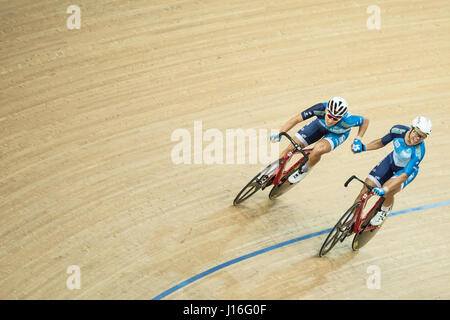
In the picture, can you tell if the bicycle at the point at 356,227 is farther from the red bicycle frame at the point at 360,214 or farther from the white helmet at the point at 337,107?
the white helmet at the point at 337,107

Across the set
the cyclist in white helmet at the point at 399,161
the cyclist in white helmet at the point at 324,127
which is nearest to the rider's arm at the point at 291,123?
the cyclist in white helmet at the point at 324,127

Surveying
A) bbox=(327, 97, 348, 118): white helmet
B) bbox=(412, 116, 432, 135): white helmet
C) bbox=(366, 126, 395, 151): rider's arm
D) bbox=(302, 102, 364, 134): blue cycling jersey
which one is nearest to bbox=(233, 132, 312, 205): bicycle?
bbox=(302, 102, 364, 134): blue cycling jersey

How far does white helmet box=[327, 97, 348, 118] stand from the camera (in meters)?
4.86

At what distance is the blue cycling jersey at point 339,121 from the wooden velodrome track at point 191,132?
32.2 inches

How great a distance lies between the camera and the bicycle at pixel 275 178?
525 cm

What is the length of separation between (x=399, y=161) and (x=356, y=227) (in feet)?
2.16

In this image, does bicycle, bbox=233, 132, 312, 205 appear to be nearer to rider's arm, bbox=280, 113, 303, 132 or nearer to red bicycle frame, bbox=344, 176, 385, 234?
rider's arm, bbox=280, 113, 303, 132

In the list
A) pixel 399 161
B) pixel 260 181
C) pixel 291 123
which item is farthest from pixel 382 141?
pixel 260 181

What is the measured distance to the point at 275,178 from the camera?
212 inches

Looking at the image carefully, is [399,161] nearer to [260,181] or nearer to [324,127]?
[324,127]

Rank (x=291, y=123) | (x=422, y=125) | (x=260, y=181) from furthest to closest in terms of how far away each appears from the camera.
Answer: (x=260, y=181), (x=291, y=123), (x=422, y=125)

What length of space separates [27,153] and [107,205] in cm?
105
